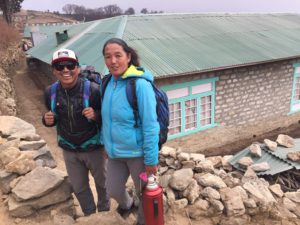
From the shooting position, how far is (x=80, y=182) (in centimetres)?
326

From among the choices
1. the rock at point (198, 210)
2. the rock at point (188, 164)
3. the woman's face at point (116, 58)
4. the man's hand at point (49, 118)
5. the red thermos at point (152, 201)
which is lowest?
the rock at point (188, 164)

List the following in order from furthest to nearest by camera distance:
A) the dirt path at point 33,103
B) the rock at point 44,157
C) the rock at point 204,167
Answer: the dirt path at point 33,103, the rock at point 204,167, the rock at point 44,157

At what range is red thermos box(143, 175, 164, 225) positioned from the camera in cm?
278

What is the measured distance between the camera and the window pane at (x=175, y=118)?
338 inches

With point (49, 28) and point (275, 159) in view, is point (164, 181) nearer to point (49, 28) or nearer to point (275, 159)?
point (275, 159)

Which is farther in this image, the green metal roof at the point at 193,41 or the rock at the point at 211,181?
the green metal roof at the point at 193,41

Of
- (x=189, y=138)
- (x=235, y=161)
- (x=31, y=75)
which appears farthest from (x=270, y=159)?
(x=31, y=75)

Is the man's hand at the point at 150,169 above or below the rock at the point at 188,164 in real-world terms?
above

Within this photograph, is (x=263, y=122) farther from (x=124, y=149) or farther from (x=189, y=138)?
(x=124, y=149)

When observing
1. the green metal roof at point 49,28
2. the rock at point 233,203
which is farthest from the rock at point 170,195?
the green metal roof at point 49,28

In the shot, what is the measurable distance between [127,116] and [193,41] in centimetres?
767

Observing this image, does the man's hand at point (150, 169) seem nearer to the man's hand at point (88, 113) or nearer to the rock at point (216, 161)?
the man's hand at point (88, 113)

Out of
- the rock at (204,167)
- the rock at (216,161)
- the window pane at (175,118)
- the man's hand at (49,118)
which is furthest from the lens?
the window pane at (175,118)

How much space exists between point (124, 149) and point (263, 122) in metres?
9.12
